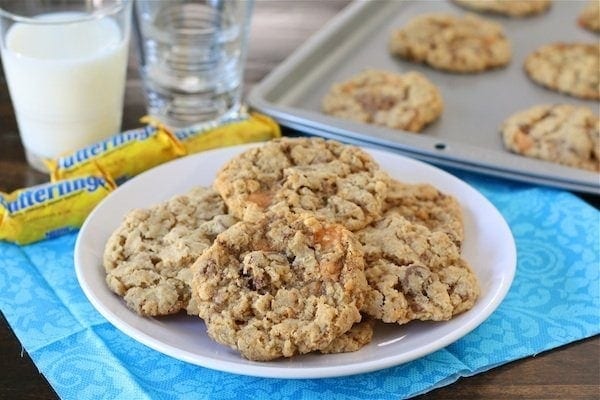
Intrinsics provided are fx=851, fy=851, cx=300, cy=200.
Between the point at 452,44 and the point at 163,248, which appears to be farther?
the point at 452,44

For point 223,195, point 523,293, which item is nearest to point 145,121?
point 223,195

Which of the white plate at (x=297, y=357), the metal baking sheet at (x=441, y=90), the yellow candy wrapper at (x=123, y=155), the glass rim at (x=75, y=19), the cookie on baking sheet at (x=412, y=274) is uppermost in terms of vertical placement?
the glass rim at (x=75, y=19)

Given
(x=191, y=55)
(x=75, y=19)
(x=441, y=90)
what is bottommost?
(x=441, y=90)

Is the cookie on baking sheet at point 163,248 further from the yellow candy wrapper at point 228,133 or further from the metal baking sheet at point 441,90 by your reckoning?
the metal baking sheet at point 441,90

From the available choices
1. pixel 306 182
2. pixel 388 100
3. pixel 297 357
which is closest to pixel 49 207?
pixel 306 182

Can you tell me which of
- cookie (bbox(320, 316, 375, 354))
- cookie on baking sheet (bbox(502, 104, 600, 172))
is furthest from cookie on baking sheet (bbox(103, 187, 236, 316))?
cookie on baking sheet (bbox(502, 104, 600, 172))

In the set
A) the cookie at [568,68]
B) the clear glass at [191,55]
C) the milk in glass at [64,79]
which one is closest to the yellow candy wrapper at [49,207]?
the milk in glass at [64,79]

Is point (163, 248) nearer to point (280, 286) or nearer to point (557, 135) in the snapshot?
point (280, 286)
